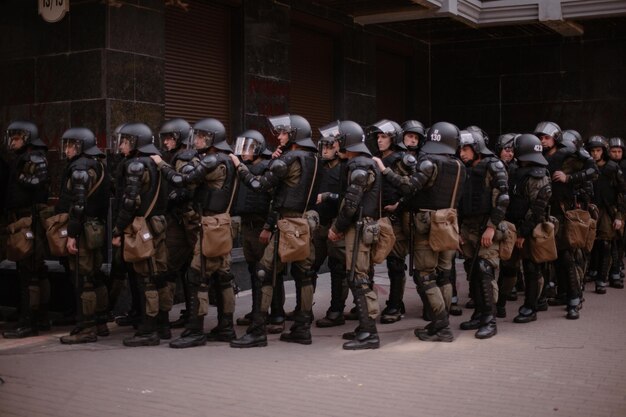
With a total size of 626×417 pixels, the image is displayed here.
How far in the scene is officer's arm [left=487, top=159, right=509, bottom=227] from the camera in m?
8.76

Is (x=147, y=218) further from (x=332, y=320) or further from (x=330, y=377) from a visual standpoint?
(x=330, y=377)

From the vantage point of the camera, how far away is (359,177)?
796 centimetres

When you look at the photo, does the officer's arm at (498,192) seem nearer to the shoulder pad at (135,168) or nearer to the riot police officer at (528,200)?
the riot police officer at (528,200)

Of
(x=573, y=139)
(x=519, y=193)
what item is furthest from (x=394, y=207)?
(x=573, y=139)

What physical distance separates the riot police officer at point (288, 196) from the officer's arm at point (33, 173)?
1.92 m

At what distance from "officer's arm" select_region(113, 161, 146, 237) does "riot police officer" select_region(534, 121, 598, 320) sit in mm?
4677

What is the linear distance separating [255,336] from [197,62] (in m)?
5.54

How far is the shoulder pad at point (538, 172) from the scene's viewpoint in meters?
9.23

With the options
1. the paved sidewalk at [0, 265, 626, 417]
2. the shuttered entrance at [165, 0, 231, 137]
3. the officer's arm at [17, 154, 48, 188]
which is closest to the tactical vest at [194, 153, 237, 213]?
the paved sidewalk at [0, 265, 626, 417]

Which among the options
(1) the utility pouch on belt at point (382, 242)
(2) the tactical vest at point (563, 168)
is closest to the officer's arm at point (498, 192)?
(1) the utility pouch on belt at point (382, 242)

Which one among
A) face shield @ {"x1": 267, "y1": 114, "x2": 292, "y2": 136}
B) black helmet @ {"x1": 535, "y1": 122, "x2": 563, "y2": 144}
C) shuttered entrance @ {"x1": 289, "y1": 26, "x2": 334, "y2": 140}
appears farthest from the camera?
shuttered entrance @ {"x1": 289, "y1": 26, "x2": 334, "y2": 140}

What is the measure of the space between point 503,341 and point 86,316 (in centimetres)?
384

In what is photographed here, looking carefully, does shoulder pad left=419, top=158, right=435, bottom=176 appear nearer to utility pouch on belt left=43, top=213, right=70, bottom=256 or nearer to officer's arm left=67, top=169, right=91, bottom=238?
officer's arm left=67, top=169, right=91, bottom=238

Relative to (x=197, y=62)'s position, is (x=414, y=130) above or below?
below
